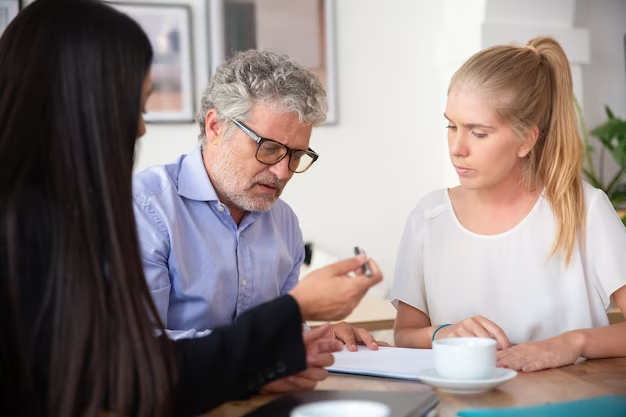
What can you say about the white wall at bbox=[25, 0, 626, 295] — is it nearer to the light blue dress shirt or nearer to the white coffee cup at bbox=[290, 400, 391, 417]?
the light blue dress shirt

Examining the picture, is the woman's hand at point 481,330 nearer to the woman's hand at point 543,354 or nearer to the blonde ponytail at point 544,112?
the woman's hand at point 543,354

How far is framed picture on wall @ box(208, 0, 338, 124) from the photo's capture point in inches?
166

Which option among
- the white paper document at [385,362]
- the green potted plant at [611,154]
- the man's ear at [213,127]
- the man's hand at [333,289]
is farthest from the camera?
the green potted plant at [611,154]

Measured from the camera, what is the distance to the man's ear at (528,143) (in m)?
Result: 1.90

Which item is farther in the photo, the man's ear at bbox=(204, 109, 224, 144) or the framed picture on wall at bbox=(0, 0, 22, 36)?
the framed picture on wall at bbox=(0, 0, 22, 36)

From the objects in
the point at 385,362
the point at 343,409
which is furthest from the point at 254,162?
→ the point at 343,409

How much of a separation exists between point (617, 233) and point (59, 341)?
138cm

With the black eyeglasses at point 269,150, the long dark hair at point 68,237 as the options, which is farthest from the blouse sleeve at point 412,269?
the long dark hair at point 68,237

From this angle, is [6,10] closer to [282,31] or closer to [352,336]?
[282,31]

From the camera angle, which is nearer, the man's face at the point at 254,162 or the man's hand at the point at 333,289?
the man's hand at the point at 333,289

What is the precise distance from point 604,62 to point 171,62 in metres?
2.61

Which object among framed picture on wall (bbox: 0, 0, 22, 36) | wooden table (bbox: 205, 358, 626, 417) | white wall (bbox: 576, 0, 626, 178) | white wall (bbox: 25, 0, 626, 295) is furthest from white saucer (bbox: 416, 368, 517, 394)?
white wall (bbox: 576, 0, 626, 178)

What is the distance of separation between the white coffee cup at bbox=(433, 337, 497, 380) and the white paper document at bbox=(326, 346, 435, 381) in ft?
0.25

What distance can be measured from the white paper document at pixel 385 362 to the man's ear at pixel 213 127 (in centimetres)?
57
